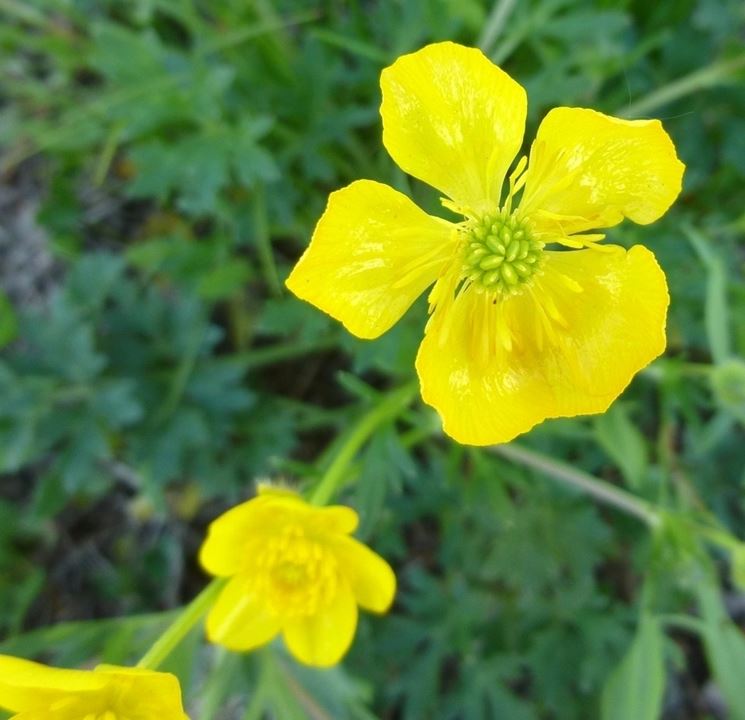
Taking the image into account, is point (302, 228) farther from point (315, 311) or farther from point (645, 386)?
point (645, 386)

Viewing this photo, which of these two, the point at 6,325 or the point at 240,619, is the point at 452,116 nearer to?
the point at 240,619

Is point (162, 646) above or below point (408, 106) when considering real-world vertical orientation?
below

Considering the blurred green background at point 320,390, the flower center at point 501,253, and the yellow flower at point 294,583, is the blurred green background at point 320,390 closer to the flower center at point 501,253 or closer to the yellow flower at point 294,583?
the yellow flower at point 294,583

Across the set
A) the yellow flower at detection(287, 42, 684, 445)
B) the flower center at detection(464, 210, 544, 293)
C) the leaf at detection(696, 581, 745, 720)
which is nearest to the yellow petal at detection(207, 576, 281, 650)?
the yellow flower at detection(287, 42, 684, 445)

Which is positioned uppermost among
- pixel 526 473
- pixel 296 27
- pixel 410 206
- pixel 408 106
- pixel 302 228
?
pixel 408 106

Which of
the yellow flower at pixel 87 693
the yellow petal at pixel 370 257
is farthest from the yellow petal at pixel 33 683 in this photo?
the yellow petal at pixel 370 257

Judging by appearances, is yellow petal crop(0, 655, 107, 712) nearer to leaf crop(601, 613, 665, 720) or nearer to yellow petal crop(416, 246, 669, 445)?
yellow petal crop(416, 246, 669, 445)

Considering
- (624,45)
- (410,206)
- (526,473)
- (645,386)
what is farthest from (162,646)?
(624,45)
